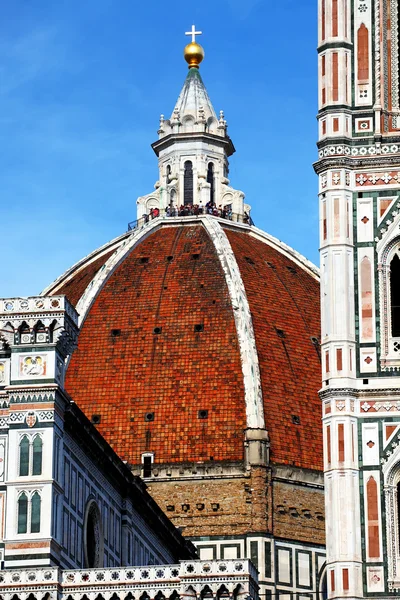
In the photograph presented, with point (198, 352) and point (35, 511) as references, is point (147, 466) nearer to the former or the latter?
point (198, 352)

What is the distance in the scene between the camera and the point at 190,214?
278 ft

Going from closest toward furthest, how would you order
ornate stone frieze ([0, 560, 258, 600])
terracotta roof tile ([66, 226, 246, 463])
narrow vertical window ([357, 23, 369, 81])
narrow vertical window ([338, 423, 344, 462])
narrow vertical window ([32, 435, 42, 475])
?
narrow vertical window ([338, 423, 344, 462]), ornate stone frieze ([0, 560, 258, 600]), narrow vertical window ([357, 23, 369, 81]), narrow vertical window ([32, 435, 42, 475]), terracotta roof tile ([66, 226, 246, 463])

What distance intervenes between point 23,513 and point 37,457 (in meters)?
1.08

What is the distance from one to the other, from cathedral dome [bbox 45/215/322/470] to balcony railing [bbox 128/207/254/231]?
8.27 ft

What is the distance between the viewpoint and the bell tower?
35.5 m

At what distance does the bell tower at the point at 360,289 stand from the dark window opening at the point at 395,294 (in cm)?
2

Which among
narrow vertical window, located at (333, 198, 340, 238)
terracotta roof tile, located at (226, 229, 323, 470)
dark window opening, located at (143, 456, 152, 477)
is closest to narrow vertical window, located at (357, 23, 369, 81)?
narrow vertical window, located at (333, 198, 340, 238)

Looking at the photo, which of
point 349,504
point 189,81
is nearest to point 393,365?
point 349,504

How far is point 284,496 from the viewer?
73.2m

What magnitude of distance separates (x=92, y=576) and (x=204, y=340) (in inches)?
1494

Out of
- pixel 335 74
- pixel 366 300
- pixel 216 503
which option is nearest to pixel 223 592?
pixel 366 300

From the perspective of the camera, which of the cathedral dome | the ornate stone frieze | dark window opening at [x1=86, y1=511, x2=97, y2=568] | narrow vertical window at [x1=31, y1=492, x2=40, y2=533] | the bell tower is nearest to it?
the bell tower

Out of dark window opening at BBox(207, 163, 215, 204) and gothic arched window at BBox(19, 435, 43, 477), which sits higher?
dark window opening at BBox(207, 163, 215, 204)

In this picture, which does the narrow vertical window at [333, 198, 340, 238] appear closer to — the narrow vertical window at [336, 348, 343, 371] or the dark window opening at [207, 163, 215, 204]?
the narrow vertical window at [336, 348, 343, 371]
